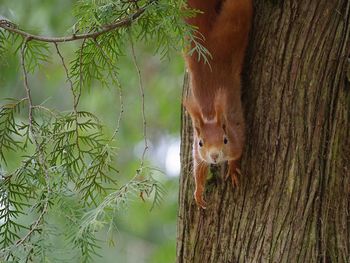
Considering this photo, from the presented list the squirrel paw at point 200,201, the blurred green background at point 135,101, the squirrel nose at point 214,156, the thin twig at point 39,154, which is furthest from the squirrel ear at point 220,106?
the blurred green background at point 135,101

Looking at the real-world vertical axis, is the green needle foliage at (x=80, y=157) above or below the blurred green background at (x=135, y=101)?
below

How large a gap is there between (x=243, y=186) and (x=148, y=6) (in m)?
0.69

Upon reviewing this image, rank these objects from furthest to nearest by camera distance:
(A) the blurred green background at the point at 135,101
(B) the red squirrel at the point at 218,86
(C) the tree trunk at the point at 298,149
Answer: (A) the blurred green background at the point at 135,101 < (B) the red squirrel at the point at 218,86 < (C) the tree trunk at the point at 298,149

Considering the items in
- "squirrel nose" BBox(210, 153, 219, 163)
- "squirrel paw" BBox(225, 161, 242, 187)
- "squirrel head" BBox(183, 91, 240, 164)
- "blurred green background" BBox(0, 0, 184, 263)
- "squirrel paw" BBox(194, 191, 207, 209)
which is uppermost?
"blurred green background" BBox(0, 0, 184, 263)

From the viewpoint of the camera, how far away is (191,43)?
2.68 meters

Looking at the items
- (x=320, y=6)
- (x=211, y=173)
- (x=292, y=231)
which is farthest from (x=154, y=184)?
(x=320, y=6)

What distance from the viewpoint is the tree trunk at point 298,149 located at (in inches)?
98.7

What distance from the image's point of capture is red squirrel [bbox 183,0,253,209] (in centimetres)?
265

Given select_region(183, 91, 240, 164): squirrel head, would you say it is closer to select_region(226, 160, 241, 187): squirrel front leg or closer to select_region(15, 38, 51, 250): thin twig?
select_region(226, 160, 241, 187): squirrel front leg

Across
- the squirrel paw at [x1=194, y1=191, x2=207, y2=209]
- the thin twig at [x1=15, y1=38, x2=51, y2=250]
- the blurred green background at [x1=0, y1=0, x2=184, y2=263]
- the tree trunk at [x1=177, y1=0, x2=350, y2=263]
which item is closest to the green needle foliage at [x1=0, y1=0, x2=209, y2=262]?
the thin twig at [x1=15, y1=38, x2=51, y2=250]

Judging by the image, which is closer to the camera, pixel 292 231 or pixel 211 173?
pixel 292 231

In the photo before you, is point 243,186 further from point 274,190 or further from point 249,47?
point 249,47

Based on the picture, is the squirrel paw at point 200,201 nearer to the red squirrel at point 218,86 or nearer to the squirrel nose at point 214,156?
the red squirrel at point 218,86

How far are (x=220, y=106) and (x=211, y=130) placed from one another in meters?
0.13
